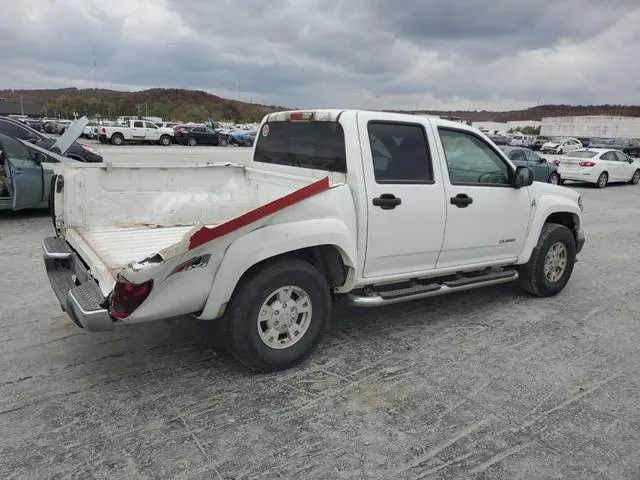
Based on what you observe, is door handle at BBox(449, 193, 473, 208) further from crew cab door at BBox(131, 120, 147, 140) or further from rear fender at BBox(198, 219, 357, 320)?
crew cab door at BBox(131, 120, 147, 140)

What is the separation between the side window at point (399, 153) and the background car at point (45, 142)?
8.74m

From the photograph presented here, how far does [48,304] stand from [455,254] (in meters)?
3.90

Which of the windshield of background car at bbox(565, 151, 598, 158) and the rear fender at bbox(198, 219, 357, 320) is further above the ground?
the windshield of background car at bbox(565, 151, 598, 158)

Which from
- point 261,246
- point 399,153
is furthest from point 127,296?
point 399,153

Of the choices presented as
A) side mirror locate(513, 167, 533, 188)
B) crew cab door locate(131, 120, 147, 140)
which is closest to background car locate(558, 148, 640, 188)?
side mirror locate(513, 167, 533, 188)

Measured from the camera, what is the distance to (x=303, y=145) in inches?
180

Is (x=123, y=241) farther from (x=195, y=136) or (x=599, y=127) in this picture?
(x=599, y=127)

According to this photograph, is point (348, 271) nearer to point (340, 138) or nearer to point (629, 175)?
point (340, 138)

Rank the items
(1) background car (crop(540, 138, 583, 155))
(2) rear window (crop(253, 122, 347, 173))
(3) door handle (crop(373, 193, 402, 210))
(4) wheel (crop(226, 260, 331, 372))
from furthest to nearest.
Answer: (1) background car (crop(540, 138, 583, 155))
(2) rear window (crop(253, 122, 347, 173))
(3) door handle (crop(373, 193, 402, 210))
(4) wheel (crop(226, 260, 331, 372))

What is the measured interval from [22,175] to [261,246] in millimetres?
7284

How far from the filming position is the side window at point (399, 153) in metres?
4.16

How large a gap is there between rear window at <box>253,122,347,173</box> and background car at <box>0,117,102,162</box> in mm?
7396

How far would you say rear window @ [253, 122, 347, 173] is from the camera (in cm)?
416

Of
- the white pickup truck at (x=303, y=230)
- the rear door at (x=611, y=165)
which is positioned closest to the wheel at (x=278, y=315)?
the white pickup truck at (x=303, y=230)
